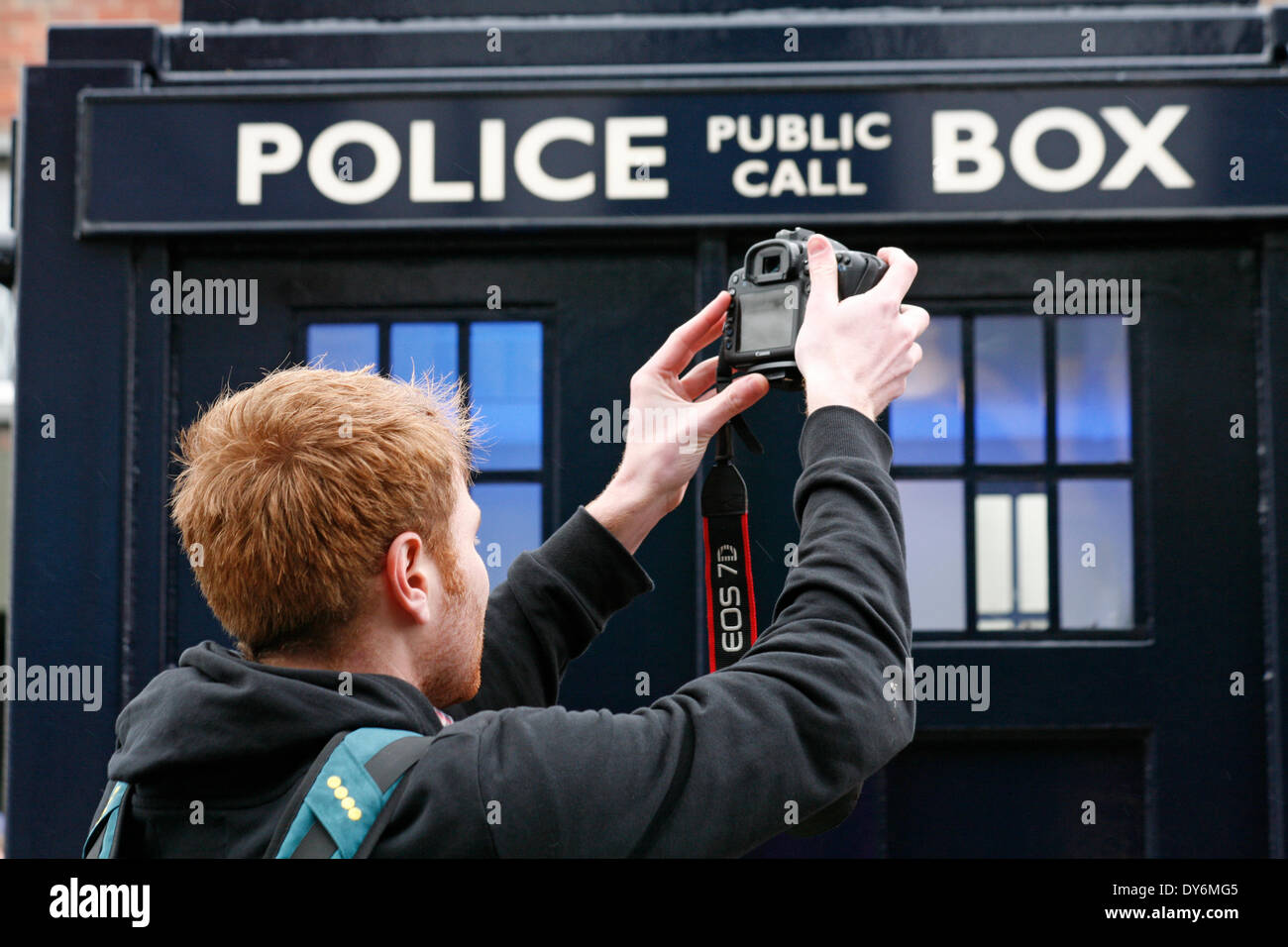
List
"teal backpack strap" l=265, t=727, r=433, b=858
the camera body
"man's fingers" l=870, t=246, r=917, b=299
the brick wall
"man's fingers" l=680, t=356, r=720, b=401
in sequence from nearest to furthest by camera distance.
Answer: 1. "teal backpack strap" l=265, t=727, r=433, b=858
2. "man's fingers" l=870, t=246, r=917, b=299
3. the camera body
4. "man's fingers" l=680, t=356, r=720, b=401
5. the brick wall

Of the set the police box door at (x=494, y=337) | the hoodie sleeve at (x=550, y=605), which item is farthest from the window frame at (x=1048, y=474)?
the hoodie sleeve at (x=550, y=605)

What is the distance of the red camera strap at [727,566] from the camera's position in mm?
1329

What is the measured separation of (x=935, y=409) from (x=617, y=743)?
Answer: 1.94m

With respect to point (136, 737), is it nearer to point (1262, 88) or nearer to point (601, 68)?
point (601, 68)

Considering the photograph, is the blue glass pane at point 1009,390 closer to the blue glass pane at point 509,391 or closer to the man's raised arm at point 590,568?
the blue glass pane at point 509,391

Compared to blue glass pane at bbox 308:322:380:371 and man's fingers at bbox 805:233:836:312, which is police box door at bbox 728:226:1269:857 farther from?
man's fingers at bbox 805:233:836:312

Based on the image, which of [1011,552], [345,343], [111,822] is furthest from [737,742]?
[345,343]

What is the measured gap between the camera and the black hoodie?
2.97ft

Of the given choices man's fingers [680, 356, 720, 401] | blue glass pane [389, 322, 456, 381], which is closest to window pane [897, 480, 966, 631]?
blue glass pane [389, 322, 456, 381]

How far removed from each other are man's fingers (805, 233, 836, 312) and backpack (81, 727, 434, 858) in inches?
21.9

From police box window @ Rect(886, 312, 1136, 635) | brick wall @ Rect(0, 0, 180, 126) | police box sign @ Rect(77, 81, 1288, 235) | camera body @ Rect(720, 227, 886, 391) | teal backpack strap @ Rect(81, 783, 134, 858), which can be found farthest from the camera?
brick wall @ Rect(0, 0, 180, 126)
